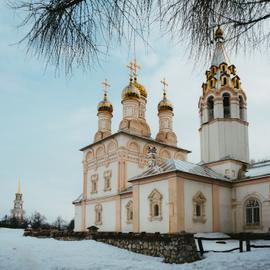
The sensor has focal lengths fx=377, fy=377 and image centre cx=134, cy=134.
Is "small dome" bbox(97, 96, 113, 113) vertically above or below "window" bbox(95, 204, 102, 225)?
above

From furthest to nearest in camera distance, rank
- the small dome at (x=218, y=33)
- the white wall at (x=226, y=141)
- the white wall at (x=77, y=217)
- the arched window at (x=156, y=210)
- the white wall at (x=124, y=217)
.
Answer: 1. the white wall at (x=77, y=217)
2. the white wall at (x=124, y=217)
3. the white wall at (x=226, y=141)
4. the arched window at (x=156, y=210)
5. the small dome at (x=218, y=33)

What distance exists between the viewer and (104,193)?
2756 centimetres

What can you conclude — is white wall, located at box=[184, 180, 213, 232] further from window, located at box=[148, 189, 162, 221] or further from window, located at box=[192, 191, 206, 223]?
window, located at box=[148, 189, 162, 221]

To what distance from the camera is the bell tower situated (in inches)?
869

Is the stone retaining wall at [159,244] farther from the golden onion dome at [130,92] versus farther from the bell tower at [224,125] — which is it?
the golden onion dome at [130,92]

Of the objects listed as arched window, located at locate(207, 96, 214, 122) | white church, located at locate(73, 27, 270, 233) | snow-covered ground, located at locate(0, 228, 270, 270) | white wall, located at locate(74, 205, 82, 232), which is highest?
arched window, located at locate(207, 96, 214, 122)

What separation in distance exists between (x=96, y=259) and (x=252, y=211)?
10.7 metres

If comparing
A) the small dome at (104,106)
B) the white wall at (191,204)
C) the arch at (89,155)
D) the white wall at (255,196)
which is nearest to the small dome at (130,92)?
the small dome at (104,106)

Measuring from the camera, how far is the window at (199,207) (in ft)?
63.9

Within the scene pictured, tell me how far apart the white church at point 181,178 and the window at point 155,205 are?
2.1 inches

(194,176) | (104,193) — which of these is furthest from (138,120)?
(194,176)

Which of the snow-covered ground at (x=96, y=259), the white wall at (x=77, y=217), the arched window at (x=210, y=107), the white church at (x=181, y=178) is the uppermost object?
the arched window at (x=210, y=107)

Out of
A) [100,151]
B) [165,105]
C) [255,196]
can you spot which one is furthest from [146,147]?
[255,196]

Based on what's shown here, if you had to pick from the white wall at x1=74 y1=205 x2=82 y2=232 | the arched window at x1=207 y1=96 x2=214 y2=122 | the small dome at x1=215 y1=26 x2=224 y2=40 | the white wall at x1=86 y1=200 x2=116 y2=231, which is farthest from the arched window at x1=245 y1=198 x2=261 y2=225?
the small dome at x1=215 y1=26 x2=224 y2=40
